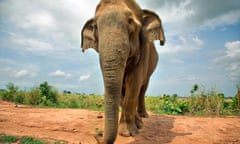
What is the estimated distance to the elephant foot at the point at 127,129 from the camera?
6359 mm

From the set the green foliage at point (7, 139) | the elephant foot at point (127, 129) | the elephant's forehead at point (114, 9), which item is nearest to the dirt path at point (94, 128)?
the elephant foot at point (127, 129)

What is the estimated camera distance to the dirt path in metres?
6.33

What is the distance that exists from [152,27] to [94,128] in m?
2.99

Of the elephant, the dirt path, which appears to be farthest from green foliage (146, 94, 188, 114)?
the elephant

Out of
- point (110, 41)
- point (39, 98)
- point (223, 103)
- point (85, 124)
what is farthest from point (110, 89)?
point (39, 98)

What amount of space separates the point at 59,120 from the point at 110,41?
156 inches

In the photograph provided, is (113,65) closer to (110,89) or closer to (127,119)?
(110,89)

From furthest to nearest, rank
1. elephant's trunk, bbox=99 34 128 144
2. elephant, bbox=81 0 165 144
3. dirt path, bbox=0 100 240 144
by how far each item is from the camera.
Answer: dirt path, bbox=0 100 240 144, elephant, bbox=81 0 165 144, elephant's trunk, bbox=99 34 128 144

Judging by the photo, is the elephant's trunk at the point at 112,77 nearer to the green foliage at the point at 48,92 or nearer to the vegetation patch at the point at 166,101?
the vegetation patch at the point at 166,101

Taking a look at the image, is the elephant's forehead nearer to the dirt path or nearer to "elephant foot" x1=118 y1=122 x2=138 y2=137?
"elephant foot" x1=118 y1=122 x2=138 y2=137

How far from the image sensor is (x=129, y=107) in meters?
6.52

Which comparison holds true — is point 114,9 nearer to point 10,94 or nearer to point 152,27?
point 152,27

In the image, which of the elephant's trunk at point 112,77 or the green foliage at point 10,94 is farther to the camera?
the green foliage at point 10,94

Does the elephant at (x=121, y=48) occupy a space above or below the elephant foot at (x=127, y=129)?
above
